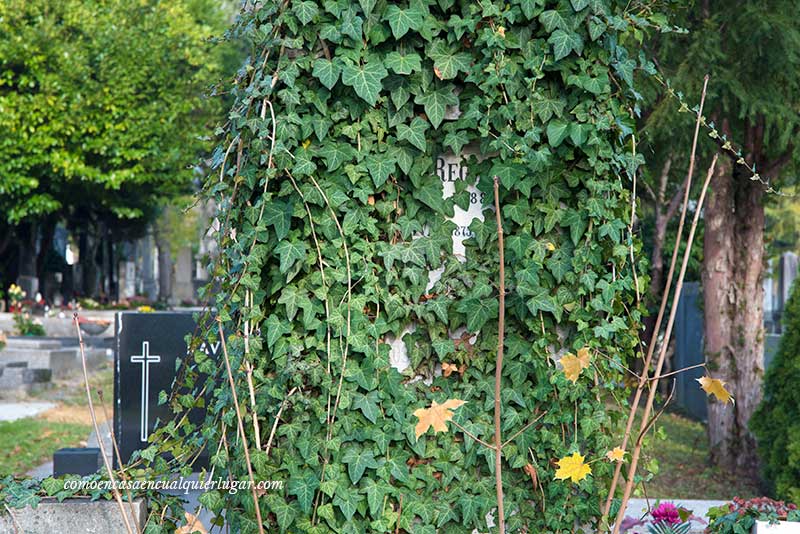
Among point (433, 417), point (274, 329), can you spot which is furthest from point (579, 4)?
point (433, 417)

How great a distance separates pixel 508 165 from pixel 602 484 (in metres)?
1.43

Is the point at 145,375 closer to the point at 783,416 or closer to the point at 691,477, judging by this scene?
the point at 783,416

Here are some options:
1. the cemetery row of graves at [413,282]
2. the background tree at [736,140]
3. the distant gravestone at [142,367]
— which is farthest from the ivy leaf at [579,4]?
the background tree at [736,140]

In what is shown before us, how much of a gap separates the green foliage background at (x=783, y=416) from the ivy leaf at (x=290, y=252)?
5.04 metres

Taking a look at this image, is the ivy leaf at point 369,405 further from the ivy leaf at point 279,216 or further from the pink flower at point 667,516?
the pink flower at point 667,516

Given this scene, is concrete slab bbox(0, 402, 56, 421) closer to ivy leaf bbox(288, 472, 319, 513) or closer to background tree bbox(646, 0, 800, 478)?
background tree bbox(646, 0, 800, 478)

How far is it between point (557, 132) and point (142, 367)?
4208mm

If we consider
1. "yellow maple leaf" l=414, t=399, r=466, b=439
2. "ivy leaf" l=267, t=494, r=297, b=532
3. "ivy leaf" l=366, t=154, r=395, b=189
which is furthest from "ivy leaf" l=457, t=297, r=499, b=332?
"yellow maple leaf" l=414, t=399, r=466, b=439

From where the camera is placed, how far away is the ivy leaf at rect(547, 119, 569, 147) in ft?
13.1

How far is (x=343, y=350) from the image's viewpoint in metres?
3.98

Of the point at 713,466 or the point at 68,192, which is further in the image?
the point at 68,192

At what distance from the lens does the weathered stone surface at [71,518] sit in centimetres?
411

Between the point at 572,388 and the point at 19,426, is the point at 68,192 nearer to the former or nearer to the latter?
the point at 19,426

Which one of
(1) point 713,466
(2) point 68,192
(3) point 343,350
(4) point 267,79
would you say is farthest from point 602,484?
(2) point 68,192
